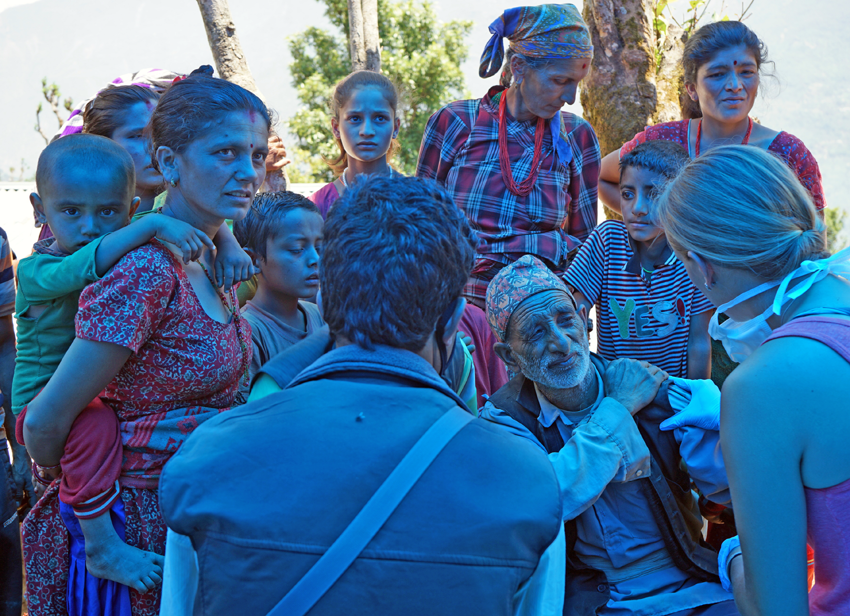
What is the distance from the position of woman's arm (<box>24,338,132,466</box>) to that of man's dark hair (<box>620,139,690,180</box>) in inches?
98.3

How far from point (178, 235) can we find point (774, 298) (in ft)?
5.12

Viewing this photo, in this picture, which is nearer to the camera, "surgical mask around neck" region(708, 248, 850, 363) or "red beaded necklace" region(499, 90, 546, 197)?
"surgical mask around neck" region(708, 248, 850, 363)

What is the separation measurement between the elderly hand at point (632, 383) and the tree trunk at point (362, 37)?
32.3ft

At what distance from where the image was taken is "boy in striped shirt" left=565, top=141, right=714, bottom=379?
3.23m

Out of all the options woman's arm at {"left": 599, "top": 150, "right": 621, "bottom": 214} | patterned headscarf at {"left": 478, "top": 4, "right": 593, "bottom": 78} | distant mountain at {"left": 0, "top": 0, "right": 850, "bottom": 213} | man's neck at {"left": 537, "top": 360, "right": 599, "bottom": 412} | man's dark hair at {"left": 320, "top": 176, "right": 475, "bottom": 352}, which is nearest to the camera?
man's dark hair at {"left": 320, "top": 176, "right": 475, "bottom": 352}

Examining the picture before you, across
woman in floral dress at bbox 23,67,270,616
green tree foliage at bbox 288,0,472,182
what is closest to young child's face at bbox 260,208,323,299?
woman in floral dress at bbox 23,67,270,616

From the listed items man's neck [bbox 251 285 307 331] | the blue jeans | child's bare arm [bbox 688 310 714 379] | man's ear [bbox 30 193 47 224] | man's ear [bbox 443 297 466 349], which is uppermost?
man's ear [bbox 30 193 47 224]

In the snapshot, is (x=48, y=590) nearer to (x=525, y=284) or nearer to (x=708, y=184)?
(x=525, y=284)

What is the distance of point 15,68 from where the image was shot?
160 metres

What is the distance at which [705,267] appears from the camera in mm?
1802

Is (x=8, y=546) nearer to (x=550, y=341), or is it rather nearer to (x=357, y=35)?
(x=550, y=341)

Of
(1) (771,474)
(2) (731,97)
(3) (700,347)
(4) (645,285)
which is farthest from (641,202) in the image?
(1) (771,474)

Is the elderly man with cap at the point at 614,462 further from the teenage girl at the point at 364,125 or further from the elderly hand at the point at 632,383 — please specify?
the teenage girl at the point at 364,125

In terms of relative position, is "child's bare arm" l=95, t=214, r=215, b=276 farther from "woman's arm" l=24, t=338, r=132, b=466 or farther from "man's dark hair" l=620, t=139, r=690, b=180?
"man's dark hair" l=620, t=139, r=690, b=180
